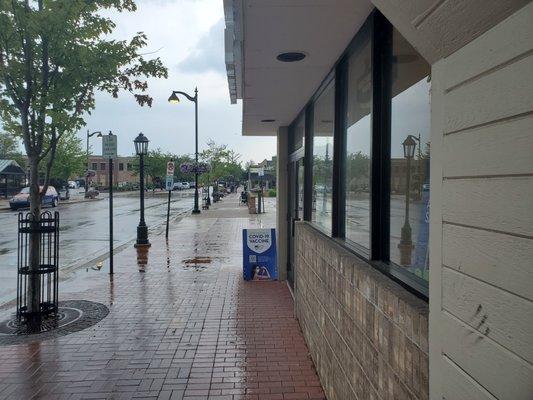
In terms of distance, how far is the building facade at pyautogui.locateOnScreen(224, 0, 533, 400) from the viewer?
1.27 meters

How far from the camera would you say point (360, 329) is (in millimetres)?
3004

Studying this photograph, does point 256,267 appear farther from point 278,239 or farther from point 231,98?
point 231,98

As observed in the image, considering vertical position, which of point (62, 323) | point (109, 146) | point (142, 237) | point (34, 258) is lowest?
point (62, 323)

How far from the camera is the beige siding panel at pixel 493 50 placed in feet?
4.00

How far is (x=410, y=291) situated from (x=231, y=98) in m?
5.12

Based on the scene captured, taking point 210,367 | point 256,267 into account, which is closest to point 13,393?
point 210,367

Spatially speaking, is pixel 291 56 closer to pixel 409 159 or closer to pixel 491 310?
pixel 409 159

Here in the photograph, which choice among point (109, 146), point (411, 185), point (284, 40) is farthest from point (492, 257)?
point (109, 146)

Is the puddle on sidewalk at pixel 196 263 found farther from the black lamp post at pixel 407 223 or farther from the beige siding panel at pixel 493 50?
the beige siding panel at pixel 493 50

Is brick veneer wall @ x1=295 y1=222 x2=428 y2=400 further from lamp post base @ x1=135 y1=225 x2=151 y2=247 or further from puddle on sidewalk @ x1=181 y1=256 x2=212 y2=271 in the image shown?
lamp post base @ x1=135 y1=225 x2=151 y2=247

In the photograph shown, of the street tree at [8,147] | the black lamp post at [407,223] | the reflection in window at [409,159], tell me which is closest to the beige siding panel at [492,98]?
the reflection in window at [409,159]

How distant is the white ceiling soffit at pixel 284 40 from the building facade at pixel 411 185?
0.8 inches

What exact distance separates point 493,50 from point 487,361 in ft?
2.95

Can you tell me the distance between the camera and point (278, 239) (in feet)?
30.6
